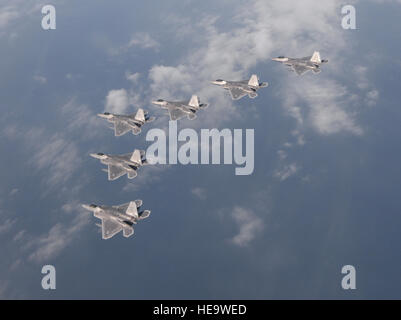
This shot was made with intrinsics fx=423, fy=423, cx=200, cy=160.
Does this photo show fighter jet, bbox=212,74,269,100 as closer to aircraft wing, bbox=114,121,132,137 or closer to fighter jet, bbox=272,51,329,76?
fighter jet, bbox=272,51,329,76

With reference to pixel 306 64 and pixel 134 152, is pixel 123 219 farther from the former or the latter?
pixel 306 64

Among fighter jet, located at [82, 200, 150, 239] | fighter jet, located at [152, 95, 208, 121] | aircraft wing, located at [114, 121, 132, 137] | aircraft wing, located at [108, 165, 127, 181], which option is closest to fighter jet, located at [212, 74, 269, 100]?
fighter jet, located at [152, 95, 208, 121]

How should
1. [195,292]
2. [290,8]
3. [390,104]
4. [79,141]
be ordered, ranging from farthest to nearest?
[290,8] → [390,104] → [79,141] → [195,292]

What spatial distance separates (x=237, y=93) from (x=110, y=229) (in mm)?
53327

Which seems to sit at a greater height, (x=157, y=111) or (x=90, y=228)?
(x=157, y=111)

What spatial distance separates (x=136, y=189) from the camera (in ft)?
469

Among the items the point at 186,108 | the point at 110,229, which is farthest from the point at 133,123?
the point at 110,229

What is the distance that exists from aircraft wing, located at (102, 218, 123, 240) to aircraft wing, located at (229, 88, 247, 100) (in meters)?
49.9

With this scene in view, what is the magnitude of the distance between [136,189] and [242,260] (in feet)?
139

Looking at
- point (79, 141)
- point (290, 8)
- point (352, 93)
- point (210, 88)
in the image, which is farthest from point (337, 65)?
point (79, 141)

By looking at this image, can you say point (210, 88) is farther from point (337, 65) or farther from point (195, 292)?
point (195, 292)

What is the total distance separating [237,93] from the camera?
396 feet

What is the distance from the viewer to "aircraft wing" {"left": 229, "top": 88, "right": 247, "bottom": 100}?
393ft

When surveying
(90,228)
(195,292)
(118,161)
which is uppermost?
(118,161)
